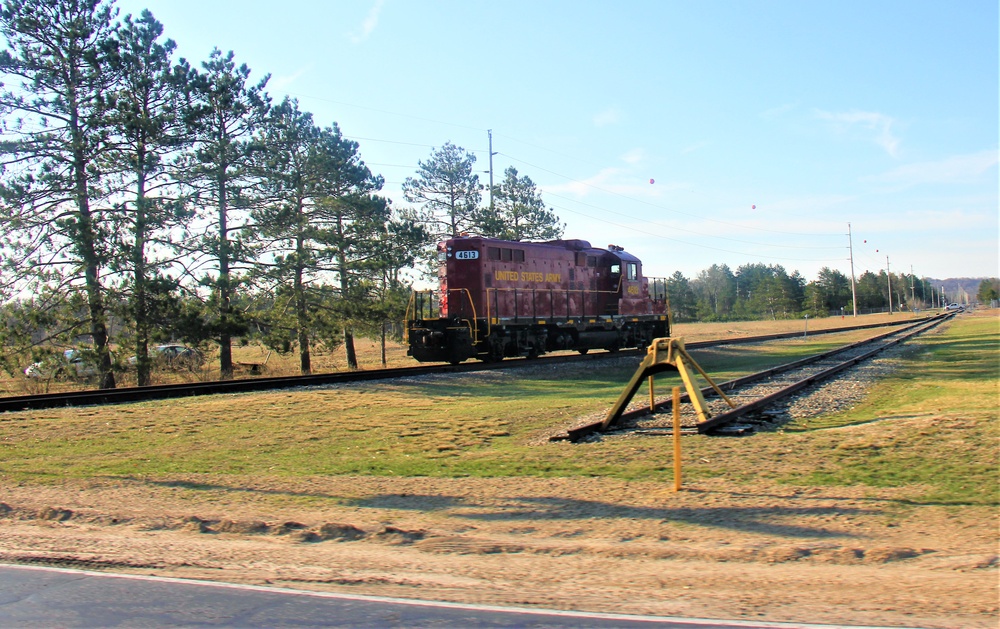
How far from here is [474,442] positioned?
11.6m

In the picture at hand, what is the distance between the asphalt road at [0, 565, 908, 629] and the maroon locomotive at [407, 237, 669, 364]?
18.6 meters

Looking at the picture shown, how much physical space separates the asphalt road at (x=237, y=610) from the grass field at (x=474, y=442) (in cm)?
410

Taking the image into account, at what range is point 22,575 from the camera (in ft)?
18.9

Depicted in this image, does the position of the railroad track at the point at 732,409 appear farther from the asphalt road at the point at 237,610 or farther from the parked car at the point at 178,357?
the parked car at the point at 178,357

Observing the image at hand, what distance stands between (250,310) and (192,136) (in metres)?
6.62

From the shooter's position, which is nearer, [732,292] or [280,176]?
[280,176]

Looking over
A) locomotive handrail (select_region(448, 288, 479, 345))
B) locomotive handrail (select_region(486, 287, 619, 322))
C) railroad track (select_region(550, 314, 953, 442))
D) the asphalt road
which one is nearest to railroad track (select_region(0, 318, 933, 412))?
locomotive handrail (select_region(448, 288, 479, 345))

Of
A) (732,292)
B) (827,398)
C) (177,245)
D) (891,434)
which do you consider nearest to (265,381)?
(177,245)

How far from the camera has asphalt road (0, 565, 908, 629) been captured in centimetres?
456

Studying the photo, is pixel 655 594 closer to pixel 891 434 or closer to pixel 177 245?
pixel 891 434

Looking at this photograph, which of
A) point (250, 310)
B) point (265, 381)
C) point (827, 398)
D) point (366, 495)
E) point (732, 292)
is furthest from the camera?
point (732, 292)

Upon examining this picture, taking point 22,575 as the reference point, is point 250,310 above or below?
above

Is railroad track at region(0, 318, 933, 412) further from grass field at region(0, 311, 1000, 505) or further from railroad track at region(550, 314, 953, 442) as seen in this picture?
railroad track at region(550, 314, 953, 442)

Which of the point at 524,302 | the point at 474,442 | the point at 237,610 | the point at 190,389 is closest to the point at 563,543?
the point at 237,610
